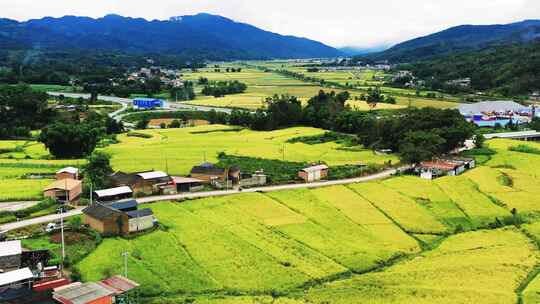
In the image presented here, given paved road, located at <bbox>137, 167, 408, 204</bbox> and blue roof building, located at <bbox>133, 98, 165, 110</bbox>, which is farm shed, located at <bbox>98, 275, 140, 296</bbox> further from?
blue roof building, located at <bbox>133, 98, 165, 110</bbox>

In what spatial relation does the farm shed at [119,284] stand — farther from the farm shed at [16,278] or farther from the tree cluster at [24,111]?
the tree cluster at [24,111]

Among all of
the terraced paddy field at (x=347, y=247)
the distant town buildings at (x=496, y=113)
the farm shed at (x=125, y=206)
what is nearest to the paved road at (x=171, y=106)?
the distant town buildings at (x=496, y=113)

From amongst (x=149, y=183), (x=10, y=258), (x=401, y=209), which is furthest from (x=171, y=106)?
(x=10, y=258)

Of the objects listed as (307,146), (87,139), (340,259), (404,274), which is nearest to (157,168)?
(87,139)

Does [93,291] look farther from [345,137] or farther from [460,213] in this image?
[345,137]

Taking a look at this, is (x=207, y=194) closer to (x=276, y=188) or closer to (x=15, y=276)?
(x=276, y=188)
